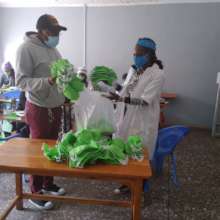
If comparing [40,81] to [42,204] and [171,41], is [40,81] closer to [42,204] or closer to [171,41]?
[42,204]

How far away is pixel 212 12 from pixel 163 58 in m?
1.17

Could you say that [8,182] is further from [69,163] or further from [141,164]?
[141,164]

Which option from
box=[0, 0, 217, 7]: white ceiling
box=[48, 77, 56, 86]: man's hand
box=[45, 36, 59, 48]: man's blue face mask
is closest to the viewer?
box=[48, 77, 56, 86]: man's hand

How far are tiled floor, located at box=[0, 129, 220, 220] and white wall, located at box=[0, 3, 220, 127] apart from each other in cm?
189

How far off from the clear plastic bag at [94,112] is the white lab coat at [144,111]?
9.9 inches

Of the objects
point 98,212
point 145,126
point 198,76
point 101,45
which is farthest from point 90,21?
point 98,212

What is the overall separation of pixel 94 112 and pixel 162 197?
1.13 metres

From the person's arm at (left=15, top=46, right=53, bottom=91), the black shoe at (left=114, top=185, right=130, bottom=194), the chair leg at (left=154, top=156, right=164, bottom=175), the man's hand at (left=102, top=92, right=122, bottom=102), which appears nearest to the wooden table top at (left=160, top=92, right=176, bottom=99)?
the chair leg at (left=154, top=156, right=164, bottom=175)

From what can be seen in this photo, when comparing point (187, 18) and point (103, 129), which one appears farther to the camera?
point (187, 18)

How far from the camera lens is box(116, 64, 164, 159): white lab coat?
6.27 feet

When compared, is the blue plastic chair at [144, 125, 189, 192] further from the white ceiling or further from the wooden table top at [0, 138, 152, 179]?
the white ceiling

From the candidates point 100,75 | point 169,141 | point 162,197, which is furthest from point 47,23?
point 162,197

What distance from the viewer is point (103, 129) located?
1.69m

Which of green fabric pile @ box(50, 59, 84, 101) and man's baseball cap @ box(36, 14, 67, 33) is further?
man's baseball cap @ box(36, 14, 67, 33)
